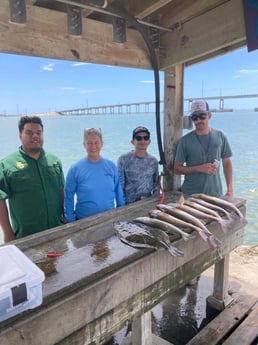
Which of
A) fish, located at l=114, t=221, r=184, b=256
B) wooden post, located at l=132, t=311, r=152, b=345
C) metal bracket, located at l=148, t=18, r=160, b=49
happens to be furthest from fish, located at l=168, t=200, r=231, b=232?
metal bracket, located at l=148, t=18, r=160, b=49

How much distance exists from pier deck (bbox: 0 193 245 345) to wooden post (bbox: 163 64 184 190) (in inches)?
49.6

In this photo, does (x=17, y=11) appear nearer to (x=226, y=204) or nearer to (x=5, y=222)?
(x=5, y=222)

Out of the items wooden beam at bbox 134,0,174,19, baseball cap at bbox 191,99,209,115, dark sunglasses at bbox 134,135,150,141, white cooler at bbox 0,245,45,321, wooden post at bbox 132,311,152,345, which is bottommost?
wooden post at bbox 132,311,152,345

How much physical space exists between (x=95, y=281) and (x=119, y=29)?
231 centimetres

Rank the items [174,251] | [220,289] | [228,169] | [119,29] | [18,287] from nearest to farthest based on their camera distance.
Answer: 1. [18,287]
2. [174,251]
3. [119,29]
4. [220,289]
5. [228,169]

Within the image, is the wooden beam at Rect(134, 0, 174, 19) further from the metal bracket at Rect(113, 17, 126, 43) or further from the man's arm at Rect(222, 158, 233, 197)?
the man's arm at Rect(222, 158, 233, 197)

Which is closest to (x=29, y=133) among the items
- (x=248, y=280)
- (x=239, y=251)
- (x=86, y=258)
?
(x=86, y=258)

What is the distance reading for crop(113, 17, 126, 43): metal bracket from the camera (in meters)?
2.66

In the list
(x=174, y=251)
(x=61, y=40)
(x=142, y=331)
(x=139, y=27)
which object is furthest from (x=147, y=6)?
(x=142, y=331)

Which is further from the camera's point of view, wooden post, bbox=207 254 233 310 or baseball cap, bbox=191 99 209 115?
baseball cap, bbox=191 99 209 115

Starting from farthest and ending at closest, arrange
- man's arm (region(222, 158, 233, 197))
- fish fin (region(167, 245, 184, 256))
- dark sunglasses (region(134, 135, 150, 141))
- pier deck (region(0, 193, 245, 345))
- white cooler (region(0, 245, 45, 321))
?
man's arm (region(222, 158, 233, 197)) < dark sunglasses (region(134, 135, 150, 141)) < fish fin (region(167, 245, 184, 256)) < pier deck (region(0, 193, 245, 345)) < white cooler (region(0, 245, 45, 321))

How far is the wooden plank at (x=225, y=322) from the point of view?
7.54 feet

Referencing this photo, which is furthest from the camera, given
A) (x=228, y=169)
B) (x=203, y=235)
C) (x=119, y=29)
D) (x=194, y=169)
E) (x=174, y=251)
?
(x=228, y=169)

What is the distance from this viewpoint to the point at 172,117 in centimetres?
335
